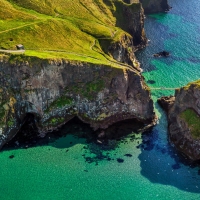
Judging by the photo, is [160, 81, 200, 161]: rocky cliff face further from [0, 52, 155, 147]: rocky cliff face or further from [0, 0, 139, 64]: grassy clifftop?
[0, 0, 139, 64]: grassy clifftop

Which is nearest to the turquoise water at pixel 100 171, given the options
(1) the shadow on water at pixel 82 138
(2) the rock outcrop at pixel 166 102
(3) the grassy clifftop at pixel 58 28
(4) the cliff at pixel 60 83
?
(1) the shadow on water at pixel 82 138

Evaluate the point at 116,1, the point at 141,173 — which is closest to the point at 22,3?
the point at 116,1

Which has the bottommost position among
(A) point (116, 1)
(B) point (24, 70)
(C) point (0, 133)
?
(C) point (0, 133)

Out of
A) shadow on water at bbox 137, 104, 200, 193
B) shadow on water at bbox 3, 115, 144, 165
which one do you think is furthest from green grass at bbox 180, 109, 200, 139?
shadow on water at bbox 3, 115, 144, 165

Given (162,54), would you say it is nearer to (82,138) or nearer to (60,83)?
(60,83)

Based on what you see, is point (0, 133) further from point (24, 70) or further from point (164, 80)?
point (164, 80)

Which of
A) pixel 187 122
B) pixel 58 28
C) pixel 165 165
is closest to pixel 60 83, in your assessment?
pixel 58 28

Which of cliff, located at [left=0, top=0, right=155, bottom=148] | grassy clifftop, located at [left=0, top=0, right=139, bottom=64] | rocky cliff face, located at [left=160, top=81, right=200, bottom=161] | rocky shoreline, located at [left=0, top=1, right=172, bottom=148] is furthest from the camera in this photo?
grassy clifftop, located at [left=0, top=0, right=139, bottom=64]
